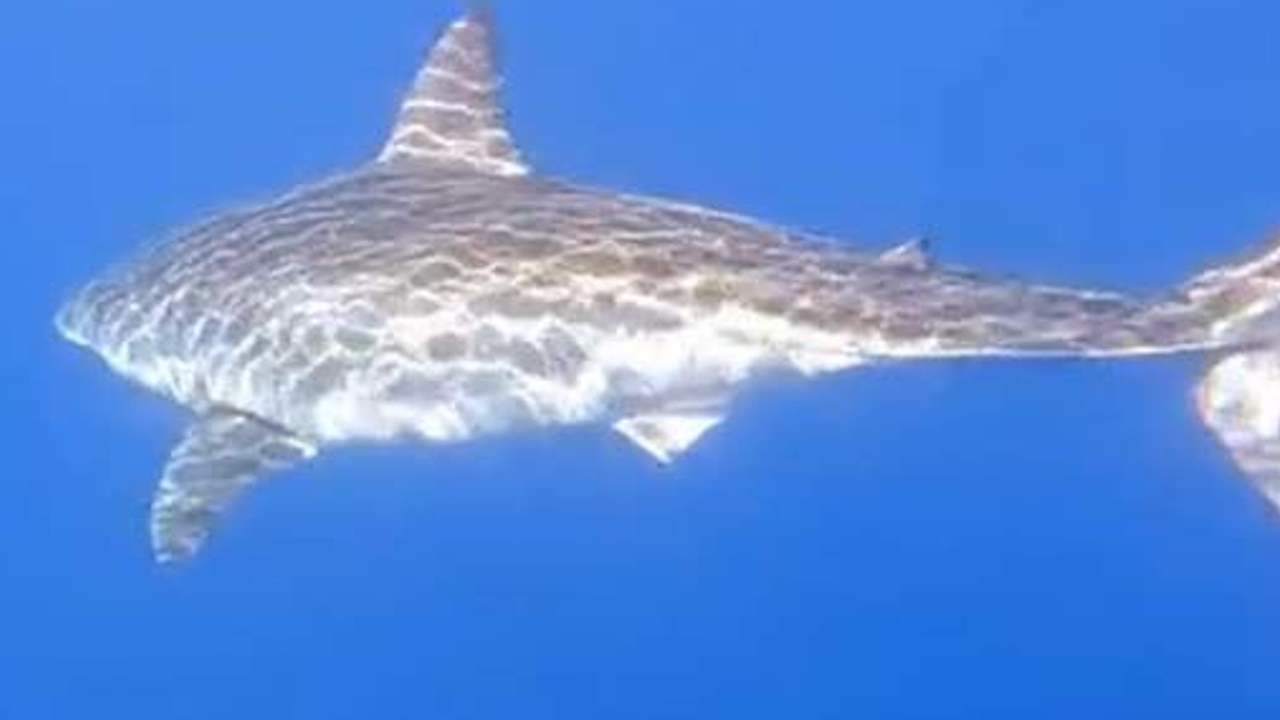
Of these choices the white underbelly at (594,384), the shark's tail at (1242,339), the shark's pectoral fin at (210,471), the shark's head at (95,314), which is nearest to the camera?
the shark's tail at (1242,339)

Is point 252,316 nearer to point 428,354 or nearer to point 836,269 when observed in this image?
point 428,354

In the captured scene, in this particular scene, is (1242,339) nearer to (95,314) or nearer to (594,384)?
(594,384)

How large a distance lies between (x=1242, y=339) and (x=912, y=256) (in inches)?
46.6

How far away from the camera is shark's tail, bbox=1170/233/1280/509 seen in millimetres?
9461

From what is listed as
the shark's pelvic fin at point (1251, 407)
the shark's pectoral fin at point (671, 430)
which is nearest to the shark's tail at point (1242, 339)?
the shark's pelvic fin at point (1251, 407)

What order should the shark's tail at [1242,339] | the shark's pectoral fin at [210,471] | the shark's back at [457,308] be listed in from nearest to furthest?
the shark's tail at [1242,339] → the shark's back at [457,308] → the shark's pectoral fin at [210,471]

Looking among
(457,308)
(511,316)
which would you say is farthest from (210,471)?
(511,316)

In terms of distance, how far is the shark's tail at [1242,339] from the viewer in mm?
9461

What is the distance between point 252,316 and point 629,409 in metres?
1.78

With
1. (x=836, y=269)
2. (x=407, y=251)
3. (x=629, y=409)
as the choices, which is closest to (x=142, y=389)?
(x=407, y=251)

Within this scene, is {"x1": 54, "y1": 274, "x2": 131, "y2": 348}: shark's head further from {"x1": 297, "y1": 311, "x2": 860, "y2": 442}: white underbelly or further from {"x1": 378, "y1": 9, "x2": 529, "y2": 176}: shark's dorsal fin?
{"x1": 297, "y1": 311, "x2": 860, "y2": 442}: white underbelly

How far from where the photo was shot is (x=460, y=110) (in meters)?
12.8

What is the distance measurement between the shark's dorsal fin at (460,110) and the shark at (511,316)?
0.01 m

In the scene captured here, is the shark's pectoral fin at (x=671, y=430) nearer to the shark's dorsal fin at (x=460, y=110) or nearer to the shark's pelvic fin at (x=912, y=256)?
the shark's pelvic fin at (x=912, y=256)
